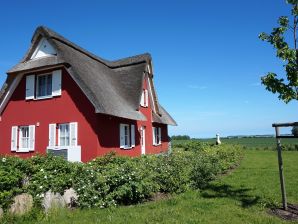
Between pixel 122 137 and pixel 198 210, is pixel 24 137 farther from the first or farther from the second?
pixel 198 210

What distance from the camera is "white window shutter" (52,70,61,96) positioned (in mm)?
16766

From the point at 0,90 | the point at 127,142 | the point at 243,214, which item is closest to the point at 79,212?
the point at 243,214

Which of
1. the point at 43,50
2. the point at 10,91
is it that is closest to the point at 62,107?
the point at 43,50

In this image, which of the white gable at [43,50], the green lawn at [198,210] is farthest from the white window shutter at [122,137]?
the green lawn at [198,210]

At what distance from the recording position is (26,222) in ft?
22.8

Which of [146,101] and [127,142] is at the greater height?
[146,101]

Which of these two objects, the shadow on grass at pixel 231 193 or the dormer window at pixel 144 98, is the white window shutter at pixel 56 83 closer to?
the dormer window at pixel 144 98

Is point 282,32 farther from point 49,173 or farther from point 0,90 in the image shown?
point 0,90

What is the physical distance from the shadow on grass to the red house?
6.68m

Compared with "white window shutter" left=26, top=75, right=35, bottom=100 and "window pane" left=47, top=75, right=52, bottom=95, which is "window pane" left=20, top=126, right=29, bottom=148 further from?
"window pane" left=47, top=75, right=52, bottom=95

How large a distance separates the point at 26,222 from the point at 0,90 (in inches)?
525

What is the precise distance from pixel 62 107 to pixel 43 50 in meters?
3.61

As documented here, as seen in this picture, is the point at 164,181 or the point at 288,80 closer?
the point at 288,80

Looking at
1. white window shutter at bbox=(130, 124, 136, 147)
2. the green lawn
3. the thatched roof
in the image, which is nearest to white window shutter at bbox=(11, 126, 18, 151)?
the thatched roof
